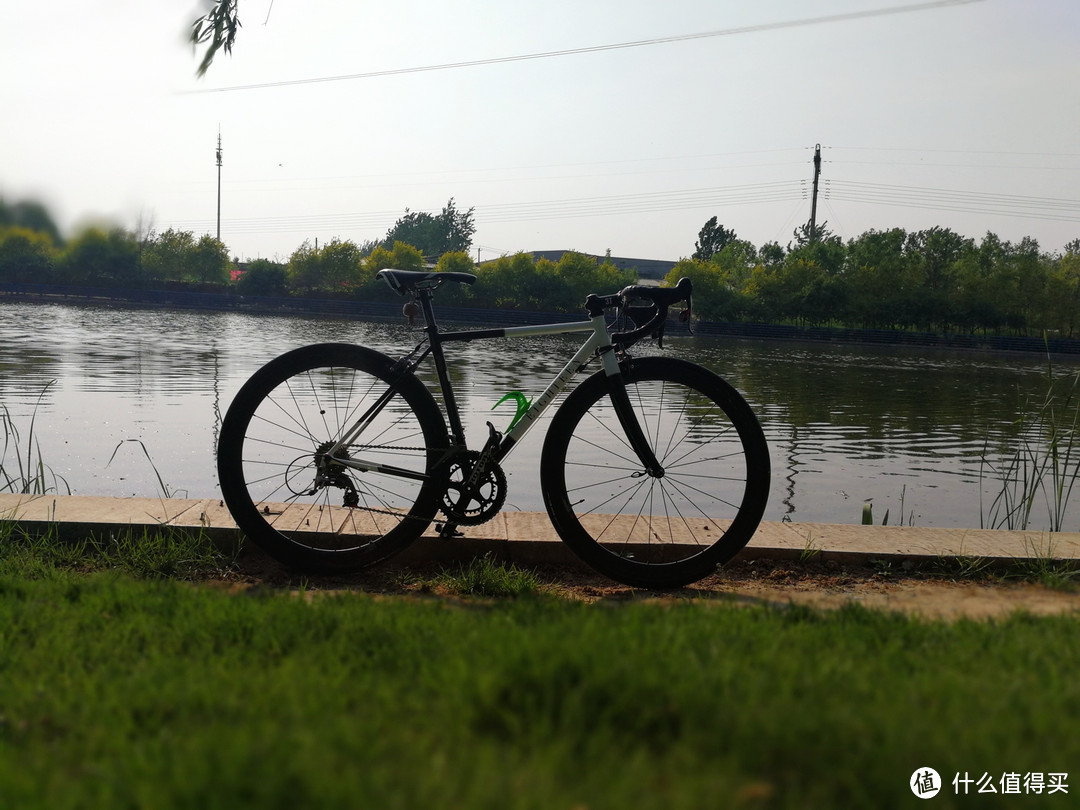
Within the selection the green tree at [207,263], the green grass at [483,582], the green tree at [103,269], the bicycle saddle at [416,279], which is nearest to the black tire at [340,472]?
the green grass at [483,582]

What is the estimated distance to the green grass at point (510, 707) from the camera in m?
1.53

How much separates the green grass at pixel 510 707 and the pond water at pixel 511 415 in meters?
3.57

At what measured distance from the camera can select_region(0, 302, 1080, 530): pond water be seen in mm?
8023

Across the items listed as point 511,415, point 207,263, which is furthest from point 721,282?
point 511,415

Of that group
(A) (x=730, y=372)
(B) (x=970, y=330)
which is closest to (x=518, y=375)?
(A) (x=730, y=372)

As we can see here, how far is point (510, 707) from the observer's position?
5.99ft

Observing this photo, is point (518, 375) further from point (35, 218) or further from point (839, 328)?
point (839, 328)

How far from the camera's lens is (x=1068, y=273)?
5947cm

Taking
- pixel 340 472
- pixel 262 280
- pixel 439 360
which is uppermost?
pixel 262 280

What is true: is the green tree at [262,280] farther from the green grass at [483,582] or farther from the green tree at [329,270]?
the green grass at [483,582]

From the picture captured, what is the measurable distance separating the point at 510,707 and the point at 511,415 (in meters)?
9.43

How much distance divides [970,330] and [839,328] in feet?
24.8

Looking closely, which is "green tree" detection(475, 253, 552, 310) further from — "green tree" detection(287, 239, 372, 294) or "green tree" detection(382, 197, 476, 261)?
"green tree" detection(382, 197, 476, 261)

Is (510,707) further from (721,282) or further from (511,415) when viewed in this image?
(721,282)
